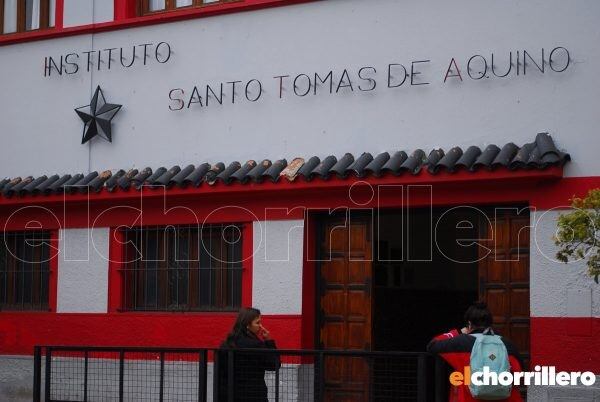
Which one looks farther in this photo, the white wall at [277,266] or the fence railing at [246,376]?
the white wall at [277,266]

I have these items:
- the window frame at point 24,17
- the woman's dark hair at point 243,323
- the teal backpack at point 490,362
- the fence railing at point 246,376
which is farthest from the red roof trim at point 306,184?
the teal backpack at point 490,362

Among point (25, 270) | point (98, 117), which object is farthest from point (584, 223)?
point (25, 270)

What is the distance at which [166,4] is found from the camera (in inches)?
672

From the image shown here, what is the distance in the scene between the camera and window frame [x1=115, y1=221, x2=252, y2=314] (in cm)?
1565

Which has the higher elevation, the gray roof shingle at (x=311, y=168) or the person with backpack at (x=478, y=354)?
the gray roof shingle at (x=311, y=168)

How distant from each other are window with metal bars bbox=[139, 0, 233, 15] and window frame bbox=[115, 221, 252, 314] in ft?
10.4

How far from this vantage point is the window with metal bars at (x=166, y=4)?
657 inches

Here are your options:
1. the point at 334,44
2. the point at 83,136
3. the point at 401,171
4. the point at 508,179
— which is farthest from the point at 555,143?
the point at 83,136

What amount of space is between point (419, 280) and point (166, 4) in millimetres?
6860

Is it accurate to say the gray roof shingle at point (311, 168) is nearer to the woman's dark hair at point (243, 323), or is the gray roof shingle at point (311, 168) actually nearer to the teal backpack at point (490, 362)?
the woman's dark hair at point (243, 323)

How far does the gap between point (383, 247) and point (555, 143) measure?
5049mm

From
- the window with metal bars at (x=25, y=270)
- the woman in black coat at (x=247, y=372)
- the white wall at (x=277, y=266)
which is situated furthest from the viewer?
the window with metal bars at (x=25, y=270)

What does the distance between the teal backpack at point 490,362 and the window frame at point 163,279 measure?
5551 millimetres

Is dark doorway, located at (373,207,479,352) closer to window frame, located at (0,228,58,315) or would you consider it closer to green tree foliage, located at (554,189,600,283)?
window frame, located at (0,228,58,315)
